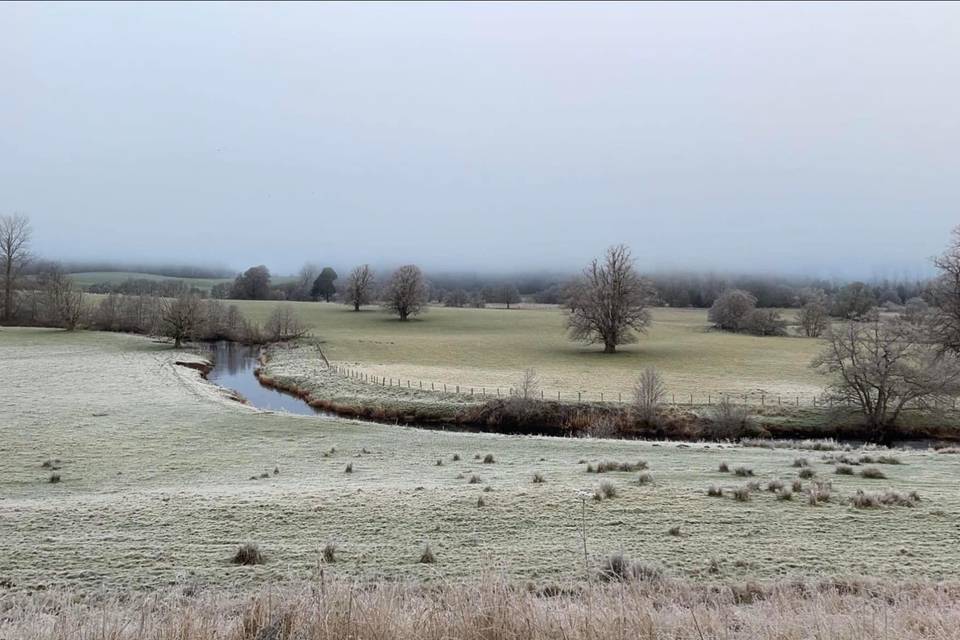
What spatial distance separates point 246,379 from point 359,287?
59528 millimetres

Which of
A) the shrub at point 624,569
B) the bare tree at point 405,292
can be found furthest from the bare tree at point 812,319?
the shrub at point 624,569

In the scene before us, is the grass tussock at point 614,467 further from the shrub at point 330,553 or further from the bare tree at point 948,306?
the bare tree at point 948,306

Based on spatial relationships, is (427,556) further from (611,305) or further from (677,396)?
(611,305)

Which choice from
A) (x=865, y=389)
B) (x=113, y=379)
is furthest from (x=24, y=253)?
(x=865, y=389)

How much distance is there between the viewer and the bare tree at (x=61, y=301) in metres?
77.5

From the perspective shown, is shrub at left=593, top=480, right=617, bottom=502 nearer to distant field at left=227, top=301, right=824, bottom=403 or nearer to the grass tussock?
the grass tussock

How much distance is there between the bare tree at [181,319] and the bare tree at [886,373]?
61207mm

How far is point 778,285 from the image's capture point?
5940 inches

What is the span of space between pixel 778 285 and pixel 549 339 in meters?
98.3

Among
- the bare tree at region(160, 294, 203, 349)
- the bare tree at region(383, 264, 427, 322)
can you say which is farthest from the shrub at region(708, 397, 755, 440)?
the bare tree at region(383, 264, 427, 322)

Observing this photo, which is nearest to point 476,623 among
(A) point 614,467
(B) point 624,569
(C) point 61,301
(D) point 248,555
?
(B) point 624,569

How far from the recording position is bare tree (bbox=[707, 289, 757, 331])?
307 feet

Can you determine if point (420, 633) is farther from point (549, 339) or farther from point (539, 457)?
point (549, 339)

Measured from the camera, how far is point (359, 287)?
364 feet
